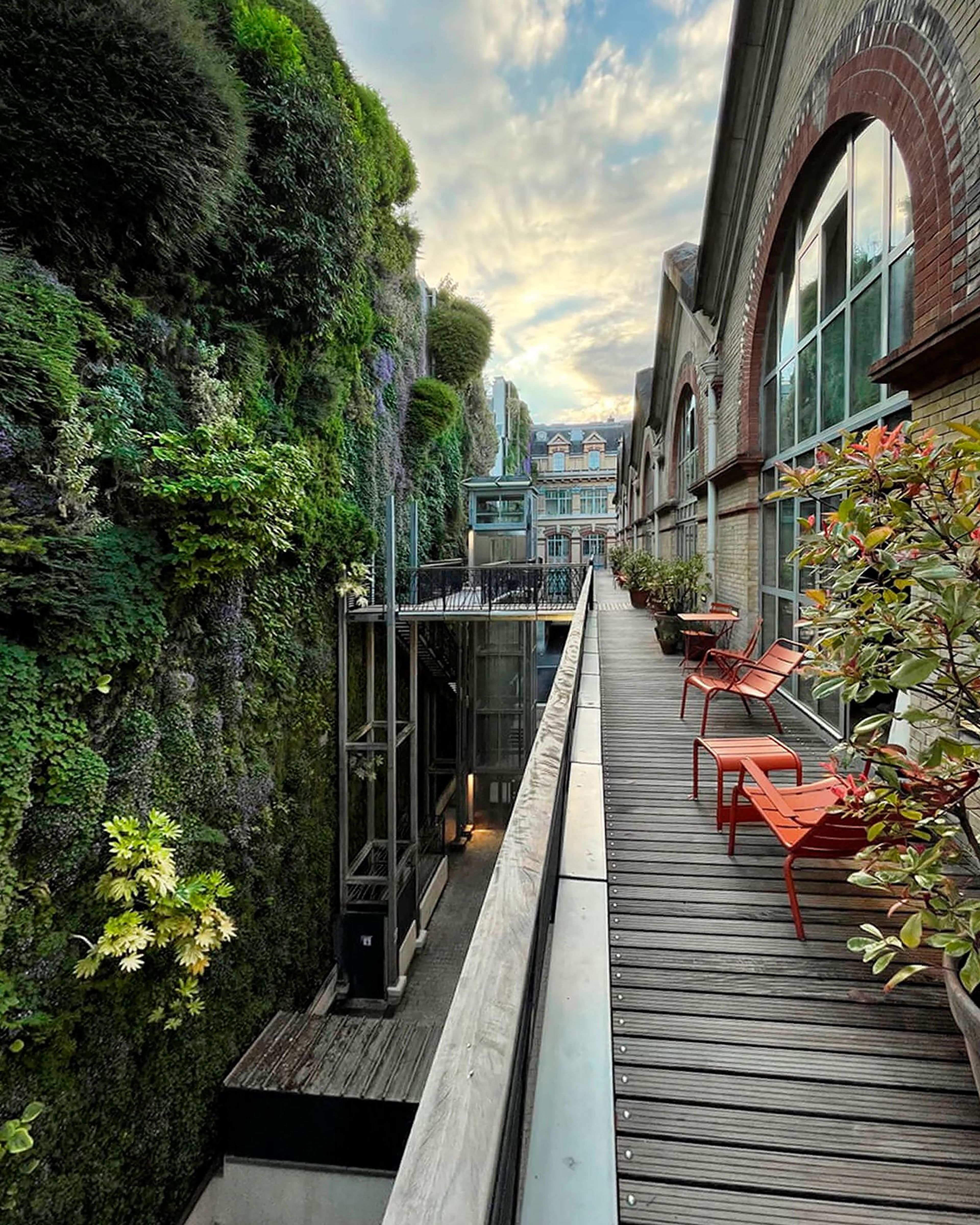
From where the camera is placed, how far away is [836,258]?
17.4 ft

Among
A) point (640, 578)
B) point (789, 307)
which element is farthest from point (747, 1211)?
point (640, 578)

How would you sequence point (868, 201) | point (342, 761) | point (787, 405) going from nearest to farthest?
1. point (868, 201)
2. point (787, 405)
3. point (342, 761)

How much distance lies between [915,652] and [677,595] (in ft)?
25.8

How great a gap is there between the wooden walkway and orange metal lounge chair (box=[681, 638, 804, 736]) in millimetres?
1902

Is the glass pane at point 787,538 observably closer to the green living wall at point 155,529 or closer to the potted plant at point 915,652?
the potted plant at point 915,652

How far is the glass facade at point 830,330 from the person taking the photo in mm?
4160

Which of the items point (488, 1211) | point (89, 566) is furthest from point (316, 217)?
point (488, 1211)

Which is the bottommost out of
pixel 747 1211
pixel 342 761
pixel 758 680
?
pixel 342 761

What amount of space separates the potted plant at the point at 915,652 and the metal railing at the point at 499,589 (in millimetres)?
9009

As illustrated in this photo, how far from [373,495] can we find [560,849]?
1069cm

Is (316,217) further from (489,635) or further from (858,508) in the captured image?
(489,635)

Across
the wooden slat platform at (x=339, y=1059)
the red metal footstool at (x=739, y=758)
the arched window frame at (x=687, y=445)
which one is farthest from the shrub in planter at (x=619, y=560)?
the red metal footstool at (x=739, y=758)

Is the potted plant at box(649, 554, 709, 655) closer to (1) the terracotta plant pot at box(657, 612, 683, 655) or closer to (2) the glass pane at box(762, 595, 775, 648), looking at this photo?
(1) the terracotta plant pot at box(657, 612, 683, 655)

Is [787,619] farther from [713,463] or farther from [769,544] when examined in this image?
[713,463]
